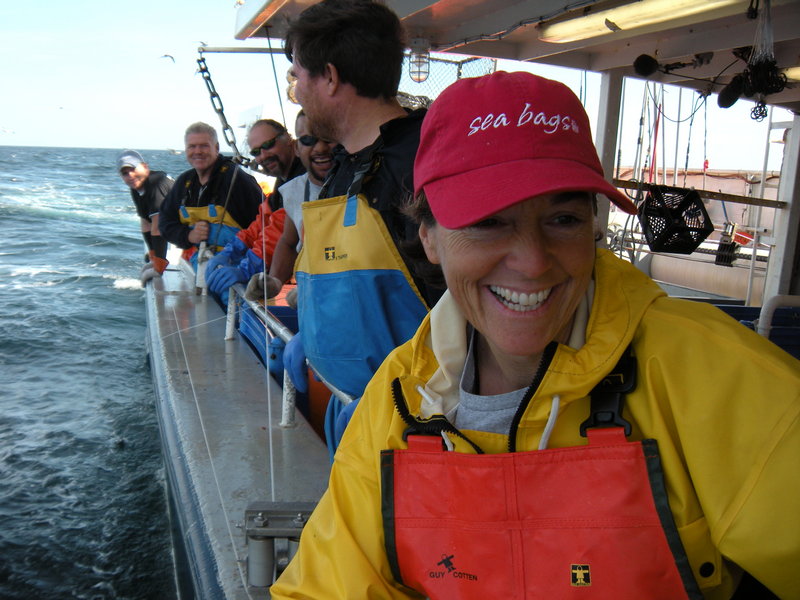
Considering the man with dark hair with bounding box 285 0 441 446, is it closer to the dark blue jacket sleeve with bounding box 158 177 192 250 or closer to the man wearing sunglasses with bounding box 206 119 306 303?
the man wearing sunglasses with bounding box 206 119 306 303

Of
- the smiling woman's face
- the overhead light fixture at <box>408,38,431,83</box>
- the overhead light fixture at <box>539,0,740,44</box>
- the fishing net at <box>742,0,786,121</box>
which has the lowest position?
the smiling woman's face

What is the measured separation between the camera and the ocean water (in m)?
4.30

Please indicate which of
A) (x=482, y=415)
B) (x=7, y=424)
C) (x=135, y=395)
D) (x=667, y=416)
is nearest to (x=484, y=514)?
(x=482, y=415)

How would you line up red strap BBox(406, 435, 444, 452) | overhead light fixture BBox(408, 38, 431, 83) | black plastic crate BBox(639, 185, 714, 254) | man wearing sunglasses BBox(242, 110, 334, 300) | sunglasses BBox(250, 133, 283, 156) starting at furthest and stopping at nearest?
black plastic crate BBox(639, 185, 714, 254) < overhead light fixture BBox(408, 38, 431, 83) < sunglasses BBox(250, 133, 283, 156) < man wearing sunglasses BBox(242, 110, 334, 300) < red strap BBox(406, 435, 444, 452)

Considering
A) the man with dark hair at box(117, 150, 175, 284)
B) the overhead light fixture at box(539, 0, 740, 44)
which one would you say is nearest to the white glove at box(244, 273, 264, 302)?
the overhead light fixture at box(539, 0, 740, 44)

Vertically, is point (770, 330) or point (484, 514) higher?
point (484, 514)

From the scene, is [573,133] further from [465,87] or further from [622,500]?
[622,500]

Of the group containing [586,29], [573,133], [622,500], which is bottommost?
[622,500]

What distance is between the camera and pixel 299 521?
181 cm

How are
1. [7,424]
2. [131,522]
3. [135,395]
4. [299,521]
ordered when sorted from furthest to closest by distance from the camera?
[135,395] → [7,424] → [131,522] → [299,521]

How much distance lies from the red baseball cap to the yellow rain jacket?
0.79 feet

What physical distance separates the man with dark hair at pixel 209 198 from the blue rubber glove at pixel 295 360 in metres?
3.49

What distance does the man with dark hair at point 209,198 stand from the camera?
6.38m

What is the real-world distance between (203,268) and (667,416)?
587cm
